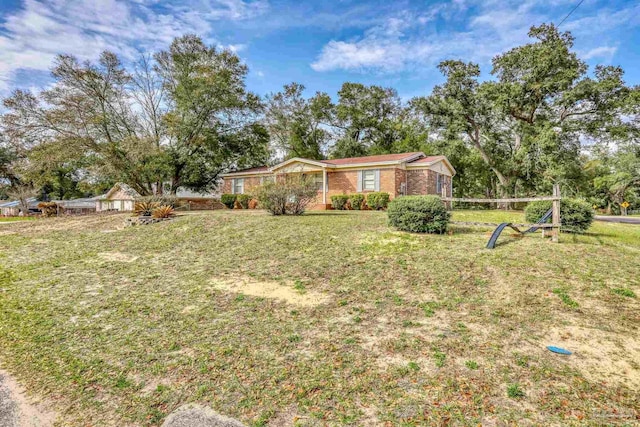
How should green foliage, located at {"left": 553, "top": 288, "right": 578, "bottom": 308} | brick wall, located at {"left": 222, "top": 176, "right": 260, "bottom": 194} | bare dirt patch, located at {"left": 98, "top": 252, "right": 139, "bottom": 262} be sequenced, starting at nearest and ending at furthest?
1. green foliage, located at {"left": 553, "top": 288, "right": 578, "bottom": 308}
2. bare dirt patch, located at {"left": 98, "top": 252, "right": 139, "bottom": 262}
3. brick wall, located at {"left": 222, "top": 176, "right": 260, "bottom": 194}

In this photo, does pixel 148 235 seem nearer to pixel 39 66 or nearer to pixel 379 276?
pixel 379 276

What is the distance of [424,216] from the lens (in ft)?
28.0

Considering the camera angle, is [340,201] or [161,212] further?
[340,201]

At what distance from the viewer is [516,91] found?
20.5m

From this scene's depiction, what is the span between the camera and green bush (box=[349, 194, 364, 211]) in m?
18.3

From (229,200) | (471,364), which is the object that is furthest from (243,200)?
(471,364)

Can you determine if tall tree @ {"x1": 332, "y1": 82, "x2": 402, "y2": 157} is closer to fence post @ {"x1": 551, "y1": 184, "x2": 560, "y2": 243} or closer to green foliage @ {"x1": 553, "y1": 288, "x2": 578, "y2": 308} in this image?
fence post @ {"x1": 551, "y1": 184, "x2": 560, "y2": 243}

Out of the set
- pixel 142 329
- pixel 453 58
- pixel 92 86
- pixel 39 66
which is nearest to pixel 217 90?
pixel 92 86

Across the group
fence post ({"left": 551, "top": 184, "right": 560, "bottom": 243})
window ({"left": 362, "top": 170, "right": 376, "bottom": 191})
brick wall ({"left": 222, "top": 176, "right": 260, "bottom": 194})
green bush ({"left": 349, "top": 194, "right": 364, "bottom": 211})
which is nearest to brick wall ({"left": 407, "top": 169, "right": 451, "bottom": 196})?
window ({"left": 362, "top": 170, "right": 376, "bottom": 191})

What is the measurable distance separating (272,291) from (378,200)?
1262 cm

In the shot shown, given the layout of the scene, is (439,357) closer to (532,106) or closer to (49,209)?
(532,106)

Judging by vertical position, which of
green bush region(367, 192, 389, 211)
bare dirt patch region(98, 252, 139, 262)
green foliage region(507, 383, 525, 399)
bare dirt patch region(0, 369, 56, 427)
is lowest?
bare dirt patch region(0, 369, 56, 427)

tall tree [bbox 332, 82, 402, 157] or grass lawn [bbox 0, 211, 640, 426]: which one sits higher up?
tall tree [bbox 332, 82, 402, 157]

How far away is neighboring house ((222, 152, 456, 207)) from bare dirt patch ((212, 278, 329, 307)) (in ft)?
38.3
